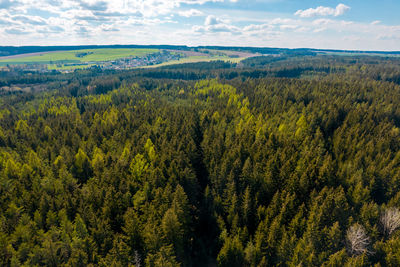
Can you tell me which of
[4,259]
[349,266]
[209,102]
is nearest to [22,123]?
[4,259]

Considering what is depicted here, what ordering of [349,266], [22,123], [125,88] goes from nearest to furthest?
[349,266] → [22,123] → [125,88]

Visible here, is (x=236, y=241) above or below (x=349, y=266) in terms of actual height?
below

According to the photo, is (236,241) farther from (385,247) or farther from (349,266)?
(385,247)

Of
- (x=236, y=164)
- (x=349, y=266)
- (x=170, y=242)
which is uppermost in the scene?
(x=236, y=164)

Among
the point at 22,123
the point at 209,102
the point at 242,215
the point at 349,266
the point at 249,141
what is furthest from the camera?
the point at 209,102

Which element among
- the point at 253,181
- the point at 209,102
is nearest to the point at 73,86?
the point at 209,102

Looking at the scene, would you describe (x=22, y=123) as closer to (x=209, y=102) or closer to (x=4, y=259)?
(x=4, y=259)

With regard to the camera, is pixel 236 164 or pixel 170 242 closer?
pixel 170 242
